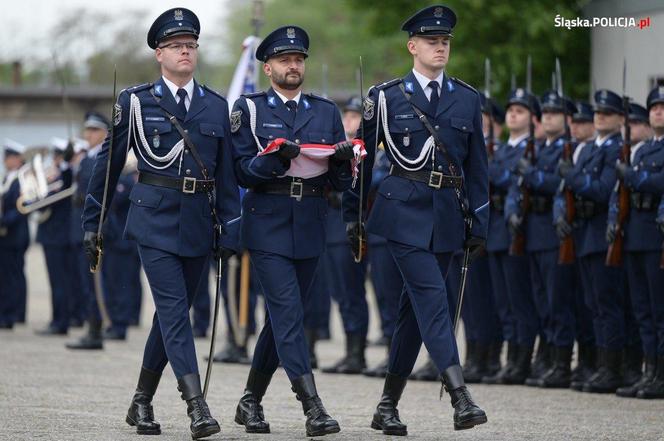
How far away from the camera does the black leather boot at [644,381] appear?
36.5 feet

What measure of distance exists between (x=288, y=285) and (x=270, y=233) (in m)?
0.30

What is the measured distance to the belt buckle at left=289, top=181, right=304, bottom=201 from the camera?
8.74 m

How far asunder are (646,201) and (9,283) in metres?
9.65

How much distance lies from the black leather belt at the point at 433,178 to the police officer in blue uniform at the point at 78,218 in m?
5.83

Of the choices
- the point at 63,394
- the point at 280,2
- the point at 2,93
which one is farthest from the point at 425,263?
the point at 280,2

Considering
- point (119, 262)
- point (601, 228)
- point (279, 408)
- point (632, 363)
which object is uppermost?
point (601, 228)

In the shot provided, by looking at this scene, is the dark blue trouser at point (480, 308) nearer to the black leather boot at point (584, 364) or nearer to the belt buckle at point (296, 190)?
the black leather boot at point (584, 364)

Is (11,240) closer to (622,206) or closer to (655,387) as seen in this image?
(622,206)

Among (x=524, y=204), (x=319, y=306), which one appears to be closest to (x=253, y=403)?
(x=524, y=204)

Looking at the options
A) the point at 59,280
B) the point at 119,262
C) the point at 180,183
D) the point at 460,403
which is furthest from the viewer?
the point at 59,280

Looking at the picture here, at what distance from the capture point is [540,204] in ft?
39.6

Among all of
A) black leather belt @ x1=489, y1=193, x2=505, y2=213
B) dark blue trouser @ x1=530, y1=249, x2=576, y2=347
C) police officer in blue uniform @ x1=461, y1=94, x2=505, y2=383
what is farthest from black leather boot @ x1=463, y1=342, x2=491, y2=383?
black leather belt @ x1=489, y1=193, x2=505, y2=213

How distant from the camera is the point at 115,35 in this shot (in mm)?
55625

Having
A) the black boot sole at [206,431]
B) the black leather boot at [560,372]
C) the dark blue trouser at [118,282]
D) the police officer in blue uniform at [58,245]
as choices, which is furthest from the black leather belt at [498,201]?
the police officer in blue uniform at [58,245]
